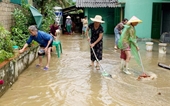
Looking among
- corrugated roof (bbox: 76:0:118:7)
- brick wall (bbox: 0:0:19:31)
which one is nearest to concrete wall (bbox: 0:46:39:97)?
brick wall (bbox: 0:0:19:31)

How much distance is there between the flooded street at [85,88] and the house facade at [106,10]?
10734 millimetres

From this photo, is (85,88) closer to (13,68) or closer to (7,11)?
(13,68)

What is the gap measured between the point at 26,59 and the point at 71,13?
16.0m

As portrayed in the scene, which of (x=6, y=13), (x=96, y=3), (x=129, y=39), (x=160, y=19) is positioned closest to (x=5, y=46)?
(x=6, y=13)

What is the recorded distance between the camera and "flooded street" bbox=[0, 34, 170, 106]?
4633mm

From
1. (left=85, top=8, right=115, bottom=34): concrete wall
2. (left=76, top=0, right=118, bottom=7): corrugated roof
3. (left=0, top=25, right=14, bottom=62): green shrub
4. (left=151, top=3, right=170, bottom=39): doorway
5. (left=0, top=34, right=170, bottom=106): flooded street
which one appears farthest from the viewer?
(left=85, top=8, right=115, bottom=34): concrete wall

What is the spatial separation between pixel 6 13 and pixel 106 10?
525 inches

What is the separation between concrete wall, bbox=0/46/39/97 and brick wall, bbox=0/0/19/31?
114 centimetres

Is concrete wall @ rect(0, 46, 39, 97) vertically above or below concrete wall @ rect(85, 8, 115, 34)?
below

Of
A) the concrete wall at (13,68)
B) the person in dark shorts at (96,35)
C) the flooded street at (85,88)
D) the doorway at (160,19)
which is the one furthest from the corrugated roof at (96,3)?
the concrete wall at (13,68)

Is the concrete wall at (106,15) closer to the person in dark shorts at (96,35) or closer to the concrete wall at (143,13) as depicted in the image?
the concrete wall at (143,13)

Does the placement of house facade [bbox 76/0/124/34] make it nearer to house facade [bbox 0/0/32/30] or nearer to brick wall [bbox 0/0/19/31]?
house facade [bbox 0/0/32/30]

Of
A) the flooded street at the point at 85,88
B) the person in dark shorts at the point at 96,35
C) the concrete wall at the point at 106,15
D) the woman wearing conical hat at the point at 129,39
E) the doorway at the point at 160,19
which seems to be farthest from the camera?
the concrete wall at the point at 106,15

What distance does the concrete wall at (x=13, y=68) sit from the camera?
4.94 meters
